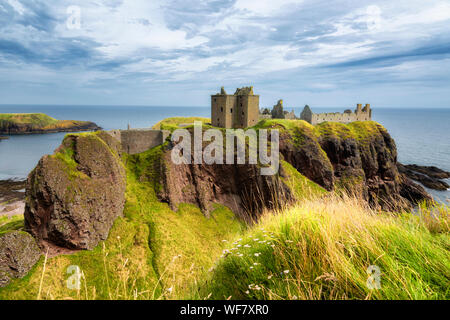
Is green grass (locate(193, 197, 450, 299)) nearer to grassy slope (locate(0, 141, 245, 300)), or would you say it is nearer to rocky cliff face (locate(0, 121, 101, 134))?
grassy slope (locate(0, 141, 245, 300))

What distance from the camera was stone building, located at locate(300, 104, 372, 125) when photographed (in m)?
60.3

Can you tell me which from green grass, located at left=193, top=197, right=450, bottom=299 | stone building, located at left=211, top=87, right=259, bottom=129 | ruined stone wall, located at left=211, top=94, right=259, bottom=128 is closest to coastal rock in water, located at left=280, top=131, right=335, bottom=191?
ruined stone wall, located at left=211, top=94, right=259, bottom=128

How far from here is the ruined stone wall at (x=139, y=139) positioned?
39.0m

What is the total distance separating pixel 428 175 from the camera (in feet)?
239

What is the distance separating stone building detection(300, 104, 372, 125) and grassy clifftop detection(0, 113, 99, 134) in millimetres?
141440

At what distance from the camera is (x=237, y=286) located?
4.67 meters

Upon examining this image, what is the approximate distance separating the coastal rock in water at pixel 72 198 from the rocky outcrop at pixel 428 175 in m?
77.1

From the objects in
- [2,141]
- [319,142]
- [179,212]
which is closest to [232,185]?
[179,212]

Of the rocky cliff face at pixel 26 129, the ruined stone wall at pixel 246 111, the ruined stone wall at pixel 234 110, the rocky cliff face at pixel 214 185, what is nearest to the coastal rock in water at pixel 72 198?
the rocky cliff face at pixel 214 185

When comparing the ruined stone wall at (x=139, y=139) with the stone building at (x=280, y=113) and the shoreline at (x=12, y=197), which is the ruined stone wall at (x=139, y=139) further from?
the stone building at (x=280, y=113)

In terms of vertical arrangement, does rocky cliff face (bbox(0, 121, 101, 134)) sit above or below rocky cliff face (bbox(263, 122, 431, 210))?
above

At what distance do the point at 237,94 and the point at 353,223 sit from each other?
48.2 meters

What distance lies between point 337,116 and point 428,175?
36.1m
